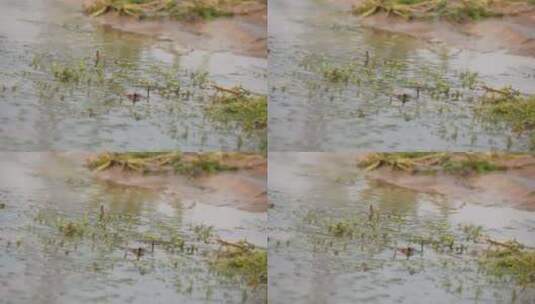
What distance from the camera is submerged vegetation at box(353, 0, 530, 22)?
371 centimetres

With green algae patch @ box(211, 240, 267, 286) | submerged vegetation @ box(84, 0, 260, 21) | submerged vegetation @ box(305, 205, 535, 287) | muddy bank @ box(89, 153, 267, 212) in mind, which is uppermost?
submerged vegetation @ box(84, 0, 260, 21)

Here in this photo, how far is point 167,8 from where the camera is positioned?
3709 mm

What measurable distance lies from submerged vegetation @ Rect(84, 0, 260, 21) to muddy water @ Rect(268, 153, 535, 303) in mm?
586

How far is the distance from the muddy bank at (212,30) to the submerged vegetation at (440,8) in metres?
0.37

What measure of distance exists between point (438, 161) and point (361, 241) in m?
0.41

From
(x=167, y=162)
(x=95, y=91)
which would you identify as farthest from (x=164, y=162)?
(x=95, y=91)

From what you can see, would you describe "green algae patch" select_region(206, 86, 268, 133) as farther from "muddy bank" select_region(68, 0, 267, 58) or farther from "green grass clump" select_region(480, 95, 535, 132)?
"green grass clump" select_region(480, 95, 535, 132)

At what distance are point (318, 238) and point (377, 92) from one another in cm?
59

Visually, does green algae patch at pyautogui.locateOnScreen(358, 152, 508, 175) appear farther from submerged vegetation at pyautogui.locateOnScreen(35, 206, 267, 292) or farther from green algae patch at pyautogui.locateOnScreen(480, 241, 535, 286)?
submerged vegetation at pyautogui.locateOnScreen(35, 206, 267, 292)

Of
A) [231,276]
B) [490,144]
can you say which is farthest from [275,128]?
[490,144]

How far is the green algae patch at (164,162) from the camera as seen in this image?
3639 mm

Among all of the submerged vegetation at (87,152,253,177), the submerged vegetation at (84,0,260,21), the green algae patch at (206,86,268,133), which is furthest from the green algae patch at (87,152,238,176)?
the submerged vegetation at (84,0,260,21)

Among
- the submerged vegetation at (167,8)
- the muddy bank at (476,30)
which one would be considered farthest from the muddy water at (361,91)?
the submerged vegetation at (167,8)

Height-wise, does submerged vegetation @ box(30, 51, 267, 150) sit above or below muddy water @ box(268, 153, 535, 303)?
above
